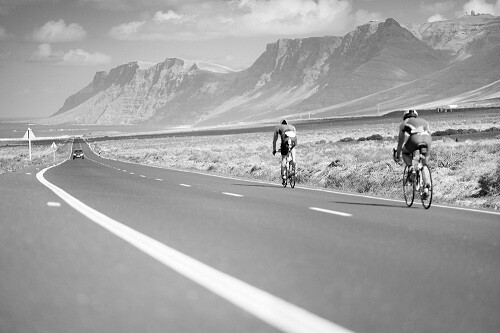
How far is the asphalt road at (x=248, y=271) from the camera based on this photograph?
5332mm

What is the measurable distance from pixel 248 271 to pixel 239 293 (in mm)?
1046

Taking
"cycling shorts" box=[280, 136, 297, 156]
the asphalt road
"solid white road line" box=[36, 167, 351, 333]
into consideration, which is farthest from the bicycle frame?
"solid white road line" box=[36, 167, 351, 333]

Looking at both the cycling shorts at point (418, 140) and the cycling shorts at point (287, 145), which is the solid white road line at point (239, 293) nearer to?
the cycling shorts at point (418, 140)

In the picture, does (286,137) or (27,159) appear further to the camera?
(27,159)

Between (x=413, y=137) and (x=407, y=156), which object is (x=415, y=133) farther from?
(x=407, y=156)

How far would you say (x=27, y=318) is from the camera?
17.7 ft

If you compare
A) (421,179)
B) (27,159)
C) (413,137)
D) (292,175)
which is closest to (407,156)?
(413,137)

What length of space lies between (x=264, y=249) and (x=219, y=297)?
2.60 meters

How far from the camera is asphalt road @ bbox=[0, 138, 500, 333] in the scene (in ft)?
17.5

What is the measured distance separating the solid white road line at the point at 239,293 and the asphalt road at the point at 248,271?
1cm

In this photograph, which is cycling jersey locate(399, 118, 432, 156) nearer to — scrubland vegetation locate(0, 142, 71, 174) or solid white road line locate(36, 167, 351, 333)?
solid white road line locate(36, 167, 351, 333)

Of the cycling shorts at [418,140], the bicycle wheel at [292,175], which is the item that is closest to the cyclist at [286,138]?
the bicycle wheel at [292,175]

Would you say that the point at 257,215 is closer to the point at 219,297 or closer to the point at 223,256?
the point at 223,256

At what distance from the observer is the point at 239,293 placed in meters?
6.20
